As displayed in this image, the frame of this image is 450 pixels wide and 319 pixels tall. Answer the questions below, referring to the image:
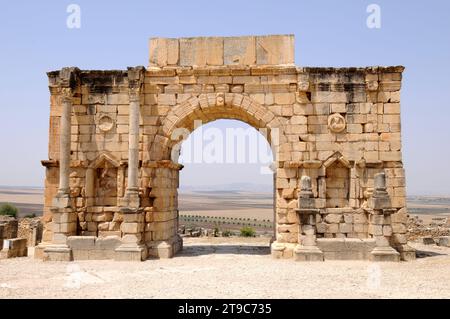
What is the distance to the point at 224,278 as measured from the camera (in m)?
8.45

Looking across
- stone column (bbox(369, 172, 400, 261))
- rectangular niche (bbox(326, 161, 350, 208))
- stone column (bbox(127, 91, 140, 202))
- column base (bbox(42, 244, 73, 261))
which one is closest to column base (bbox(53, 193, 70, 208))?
column base (bbox(42, 244, 73, 261))

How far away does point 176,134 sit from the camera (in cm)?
1196

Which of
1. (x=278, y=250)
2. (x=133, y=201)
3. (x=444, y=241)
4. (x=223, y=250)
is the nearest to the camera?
(x=133, y=201)

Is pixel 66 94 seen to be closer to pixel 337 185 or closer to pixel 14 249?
pixel 14 249

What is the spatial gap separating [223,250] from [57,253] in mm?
4662

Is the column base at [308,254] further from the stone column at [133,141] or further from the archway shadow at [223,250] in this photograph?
the stone column at [133,141]

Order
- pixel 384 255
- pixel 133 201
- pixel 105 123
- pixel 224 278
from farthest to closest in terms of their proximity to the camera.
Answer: pixel 105 123, pixel 133 201, pixel 384 255, pixel 224 278

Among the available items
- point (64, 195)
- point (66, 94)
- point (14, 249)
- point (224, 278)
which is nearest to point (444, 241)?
point (224, 278)

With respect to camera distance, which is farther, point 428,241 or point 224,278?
point 428,241

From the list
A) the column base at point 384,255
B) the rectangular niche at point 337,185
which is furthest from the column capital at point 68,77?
the column base at point 384,255

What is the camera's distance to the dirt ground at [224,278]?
7078 millimetres

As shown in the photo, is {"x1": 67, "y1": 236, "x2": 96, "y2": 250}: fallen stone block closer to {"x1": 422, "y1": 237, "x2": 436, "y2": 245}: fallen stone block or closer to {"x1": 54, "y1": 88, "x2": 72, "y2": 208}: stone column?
{"x1": 54, "y1": 88, "x2": 72, "y2": 208}: stone column
